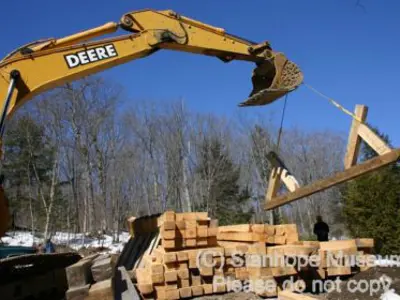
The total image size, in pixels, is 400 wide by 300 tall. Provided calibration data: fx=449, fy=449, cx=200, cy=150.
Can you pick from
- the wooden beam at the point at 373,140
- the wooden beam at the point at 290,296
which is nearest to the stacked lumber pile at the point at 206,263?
the wooden beam at the point at 290,296

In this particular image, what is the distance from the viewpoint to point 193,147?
133 feet

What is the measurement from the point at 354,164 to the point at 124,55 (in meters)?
4.43

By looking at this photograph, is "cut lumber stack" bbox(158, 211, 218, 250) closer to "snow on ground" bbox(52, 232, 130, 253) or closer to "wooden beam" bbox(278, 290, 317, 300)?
"wooden beam" bbox(278, 290, 317, 300)

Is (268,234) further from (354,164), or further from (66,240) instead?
(66,240)

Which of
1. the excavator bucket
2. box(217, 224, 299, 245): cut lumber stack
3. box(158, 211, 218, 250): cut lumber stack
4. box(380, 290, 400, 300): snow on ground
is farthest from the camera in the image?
box(217, 224, 299, 245): cut lumber stack

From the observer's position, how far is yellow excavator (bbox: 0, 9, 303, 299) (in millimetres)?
6789

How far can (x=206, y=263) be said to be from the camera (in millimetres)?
7703

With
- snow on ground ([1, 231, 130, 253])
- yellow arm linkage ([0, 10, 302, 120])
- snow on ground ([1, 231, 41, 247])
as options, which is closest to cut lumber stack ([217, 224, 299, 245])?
yellow arm linkage ([0, 10, 302, 120])

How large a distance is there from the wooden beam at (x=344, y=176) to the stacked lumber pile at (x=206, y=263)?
2.75ft

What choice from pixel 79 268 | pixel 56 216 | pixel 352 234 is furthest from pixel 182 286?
pixel 56 216

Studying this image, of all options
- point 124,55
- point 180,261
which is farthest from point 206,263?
point 124,55

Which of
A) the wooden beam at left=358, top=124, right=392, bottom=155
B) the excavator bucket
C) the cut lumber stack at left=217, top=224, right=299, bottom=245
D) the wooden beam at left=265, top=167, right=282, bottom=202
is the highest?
the excavator bucket

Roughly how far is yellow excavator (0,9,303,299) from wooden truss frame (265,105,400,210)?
141 centimetres

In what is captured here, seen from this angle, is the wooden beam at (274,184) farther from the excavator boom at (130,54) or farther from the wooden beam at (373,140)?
the wooden beam at (373,140)
